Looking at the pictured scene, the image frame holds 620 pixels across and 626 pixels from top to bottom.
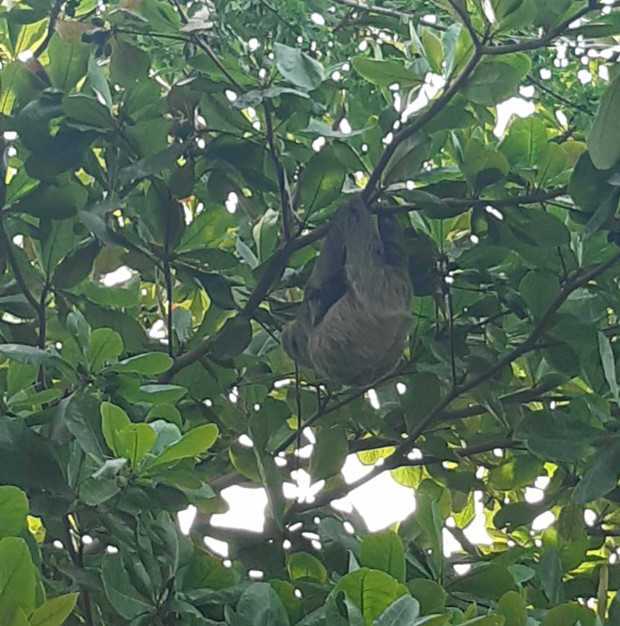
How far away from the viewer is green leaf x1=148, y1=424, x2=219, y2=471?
1580 millimetres

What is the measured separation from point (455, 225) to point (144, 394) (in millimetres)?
858

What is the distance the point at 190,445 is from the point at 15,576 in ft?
1.01

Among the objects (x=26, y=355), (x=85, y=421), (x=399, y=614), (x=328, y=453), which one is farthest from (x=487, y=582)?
(x=26, y=355)

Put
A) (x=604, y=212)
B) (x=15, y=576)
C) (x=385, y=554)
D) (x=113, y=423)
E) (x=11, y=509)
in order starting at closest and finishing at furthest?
(x=15, y=576) → (x=11, y=509) → (x=113, y=423) → (x=385, y=554) → (x=604, y=212)

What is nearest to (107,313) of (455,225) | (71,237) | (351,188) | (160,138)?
(71,237)

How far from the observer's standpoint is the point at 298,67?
74.3 inches

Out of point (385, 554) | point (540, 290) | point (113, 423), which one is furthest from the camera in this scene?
point (540, 290)

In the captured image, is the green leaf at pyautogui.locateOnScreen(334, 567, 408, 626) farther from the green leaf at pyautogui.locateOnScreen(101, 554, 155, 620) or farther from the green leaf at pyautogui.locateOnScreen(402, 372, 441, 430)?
the green leaf at pyautogui.locateOnScreen(402, 372, 441, 430)

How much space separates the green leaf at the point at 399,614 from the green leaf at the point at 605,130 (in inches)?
28.8

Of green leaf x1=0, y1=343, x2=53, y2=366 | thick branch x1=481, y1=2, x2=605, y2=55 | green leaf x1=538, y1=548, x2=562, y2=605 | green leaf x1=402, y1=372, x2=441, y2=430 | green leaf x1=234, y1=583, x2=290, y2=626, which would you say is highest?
thick branch x1=481, y1=2, x2=605, y2=55

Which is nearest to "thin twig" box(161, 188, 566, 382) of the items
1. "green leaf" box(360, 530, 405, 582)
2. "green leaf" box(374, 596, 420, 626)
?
"green leaf" box(360, 530, 405, 582)

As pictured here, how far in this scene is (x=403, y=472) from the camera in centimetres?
270

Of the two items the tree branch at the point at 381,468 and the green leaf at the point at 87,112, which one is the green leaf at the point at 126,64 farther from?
the tree branch at the point at 381,468

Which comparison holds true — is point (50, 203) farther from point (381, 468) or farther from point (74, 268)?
point (381, 468)
